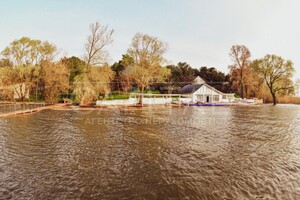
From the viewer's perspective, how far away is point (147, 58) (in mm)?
39375

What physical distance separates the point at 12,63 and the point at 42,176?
3728 cm

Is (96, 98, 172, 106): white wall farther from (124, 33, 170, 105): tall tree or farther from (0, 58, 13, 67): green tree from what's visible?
(0, 58, 13, 67): green tree

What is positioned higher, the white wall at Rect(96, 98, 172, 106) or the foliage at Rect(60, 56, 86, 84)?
the foliage at Rect(60, 56, 86, 84)

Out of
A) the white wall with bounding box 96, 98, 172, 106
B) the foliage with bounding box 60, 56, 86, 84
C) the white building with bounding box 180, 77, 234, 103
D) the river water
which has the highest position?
the foliage with bounding box 60, 56, 86, 84

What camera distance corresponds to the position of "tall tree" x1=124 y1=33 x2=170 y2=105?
38.5 metres

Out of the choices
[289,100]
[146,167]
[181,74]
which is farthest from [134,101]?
[289,100]

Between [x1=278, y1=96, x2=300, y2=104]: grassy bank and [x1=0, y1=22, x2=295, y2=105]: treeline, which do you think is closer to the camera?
[x1=0, y1=22, x2=295, y2=105]: treeline

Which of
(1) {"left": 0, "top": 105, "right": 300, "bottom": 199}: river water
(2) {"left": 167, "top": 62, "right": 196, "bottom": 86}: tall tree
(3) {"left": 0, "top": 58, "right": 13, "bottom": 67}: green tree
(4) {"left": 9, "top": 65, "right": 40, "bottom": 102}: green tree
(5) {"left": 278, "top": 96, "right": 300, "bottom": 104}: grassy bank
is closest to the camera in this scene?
(1) {"left": 0, "top": 105, "right": 300, "bottom": 199}: river water

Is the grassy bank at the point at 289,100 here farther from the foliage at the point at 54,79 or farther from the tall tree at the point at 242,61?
the foliage at the point at 54,79

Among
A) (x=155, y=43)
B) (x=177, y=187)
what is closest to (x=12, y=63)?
(x=155, y=43)

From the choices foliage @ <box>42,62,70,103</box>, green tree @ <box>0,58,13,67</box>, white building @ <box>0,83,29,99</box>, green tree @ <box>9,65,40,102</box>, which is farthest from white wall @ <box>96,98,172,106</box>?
green tree @ <box>0,58,13,67</box>

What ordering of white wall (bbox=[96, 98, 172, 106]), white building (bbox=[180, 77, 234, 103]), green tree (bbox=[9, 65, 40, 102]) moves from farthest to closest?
white building (bbox=[180, 77, 234, 103]) < white wall (bbox=[96, 98, 172, 106]) < green tree (bbox=[9, 65, 40, 102])

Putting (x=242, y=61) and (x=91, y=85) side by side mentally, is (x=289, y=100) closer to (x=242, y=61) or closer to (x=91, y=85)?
(x=242, y=61)

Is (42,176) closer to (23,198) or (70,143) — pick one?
(23,198)
